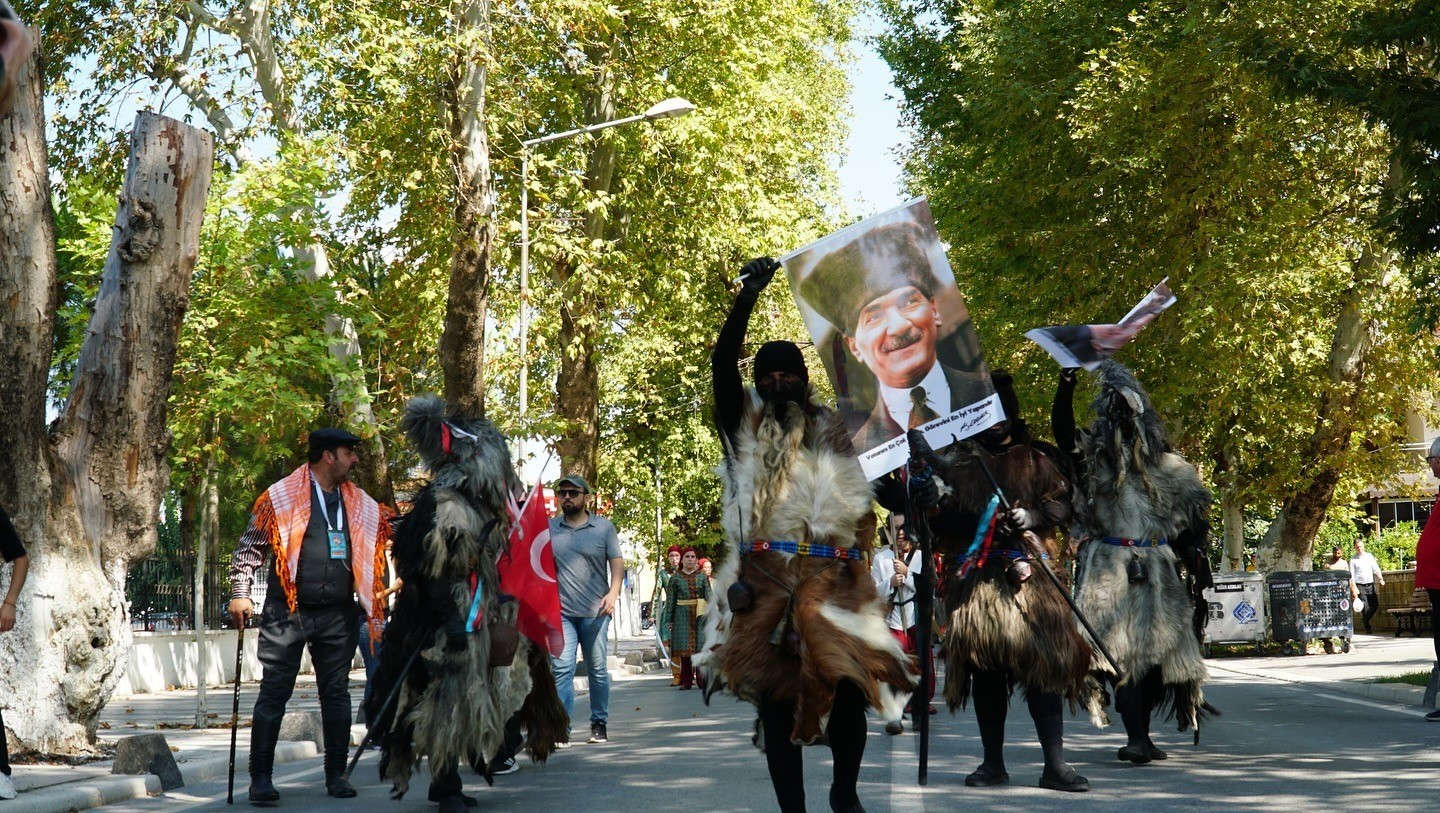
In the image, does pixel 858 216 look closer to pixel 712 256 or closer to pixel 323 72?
pixel 712 256

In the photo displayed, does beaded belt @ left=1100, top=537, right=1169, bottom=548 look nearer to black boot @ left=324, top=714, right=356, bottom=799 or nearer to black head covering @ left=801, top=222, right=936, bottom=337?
black head covering @ left=801, top=222, right=936, bottom=337

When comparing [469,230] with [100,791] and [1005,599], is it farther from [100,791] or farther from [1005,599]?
[1005,599]

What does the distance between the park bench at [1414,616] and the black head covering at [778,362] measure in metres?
24.6

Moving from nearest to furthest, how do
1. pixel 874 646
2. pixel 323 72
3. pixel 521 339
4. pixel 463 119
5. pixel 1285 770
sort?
pixel 874 646 < pixel 1285 770 < pixel 463 119 < pixel 323 72 < pixel 521 339

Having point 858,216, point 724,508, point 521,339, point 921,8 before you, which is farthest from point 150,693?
point 858,216

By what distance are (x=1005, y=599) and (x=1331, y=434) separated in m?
19.3

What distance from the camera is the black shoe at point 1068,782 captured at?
8.16m

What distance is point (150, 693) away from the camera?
838 inches

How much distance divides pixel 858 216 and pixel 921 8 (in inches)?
292

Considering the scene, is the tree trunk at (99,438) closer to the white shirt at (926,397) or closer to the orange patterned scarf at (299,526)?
the orange patterned scarf at (299,526)

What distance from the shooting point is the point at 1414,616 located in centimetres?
3155

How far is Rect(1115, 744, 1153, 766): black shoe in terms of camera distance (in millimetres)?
9375

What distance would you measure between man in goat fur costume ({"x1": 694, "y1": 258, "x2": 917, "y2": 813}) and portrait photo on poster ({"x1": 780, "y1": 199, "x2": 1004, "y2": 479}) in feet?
1.71

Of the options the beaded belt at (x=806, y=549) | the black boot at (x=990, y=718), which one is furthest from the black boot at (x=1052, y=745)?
the beaded belt at (x=806, y=549)
